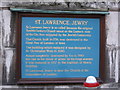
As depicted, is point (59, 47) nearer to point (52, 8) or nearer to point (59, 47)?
point (59, 47)

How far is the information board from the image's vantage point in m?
4.82

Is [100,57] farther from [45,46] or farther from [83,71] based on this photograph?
[45,46]

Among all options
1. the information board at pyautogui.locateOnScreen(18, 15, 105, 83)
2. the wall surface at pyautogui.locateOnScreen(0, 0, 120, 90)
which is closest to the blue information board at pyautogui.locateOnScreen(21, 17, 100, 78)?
the information board at pyautogui.locateOnScreen(18, 15, 105, 83)

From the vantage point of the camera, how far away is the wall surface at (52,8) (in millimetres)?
4820

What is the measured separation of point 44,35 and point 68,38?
508 millimetres

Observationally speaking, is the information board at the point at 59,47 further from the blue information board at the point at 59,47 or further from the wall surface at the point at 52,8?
the wall surface at the point at 52,8

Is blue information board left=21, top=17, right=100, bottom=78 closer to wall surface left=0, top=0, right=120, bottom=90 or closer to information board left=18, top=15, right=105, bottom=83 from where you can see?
information board left=18, top=15, right=105, bottom=83

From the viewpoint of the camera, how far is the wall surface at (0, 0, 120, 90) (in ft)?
15.8

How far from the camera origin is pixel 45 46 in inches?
191

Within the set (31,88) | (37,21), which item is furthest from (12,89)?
(37,21)

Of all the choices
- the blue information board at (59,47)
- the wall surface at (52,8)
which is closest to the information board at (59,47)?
the blue information board at (59,47)

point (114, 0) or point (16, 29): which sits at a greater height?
point (114, 0)

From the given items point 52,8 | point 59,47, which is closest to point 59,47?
point 59,47

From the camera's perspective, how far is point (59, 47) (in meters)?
4.88
